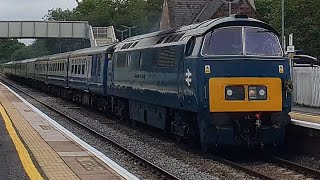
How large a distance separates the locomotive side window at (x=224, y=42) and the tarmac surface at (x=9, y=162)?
4479 millimetres

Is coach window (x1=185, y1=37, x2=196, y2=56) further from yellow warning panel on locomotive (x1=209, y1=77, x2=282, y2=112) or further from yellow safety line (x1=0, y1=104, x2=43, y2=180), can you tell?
yellow safety line (x1=0, y1=104, x2=43, y2=180)

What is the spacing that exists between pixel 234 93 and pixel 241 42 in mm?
1215

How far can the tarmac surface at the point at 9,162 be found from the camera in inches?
392

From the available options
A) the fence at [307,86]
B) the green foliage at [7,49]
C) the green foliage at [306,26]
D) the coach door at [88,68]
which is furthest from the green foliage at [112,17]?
the fence at [307,86]

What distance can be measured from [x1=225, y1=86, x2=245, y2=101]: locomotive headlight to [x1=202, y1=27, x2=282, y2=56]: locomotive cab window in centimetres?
81

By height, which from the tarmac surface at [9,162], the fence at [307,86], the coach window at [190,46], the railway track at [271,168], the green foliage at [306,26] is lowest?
the railway track at [271,168]

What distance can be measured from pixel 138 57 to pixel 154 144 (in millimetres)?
3151

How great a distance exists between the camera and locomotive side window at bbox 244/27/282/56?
12648 millimetres

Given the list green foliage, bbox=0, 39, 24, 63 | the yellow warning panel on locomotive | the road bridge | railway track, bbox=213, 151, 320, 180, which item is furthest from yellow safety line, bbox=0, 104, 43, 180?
green foliage, bbox=0, 39, 24, 63

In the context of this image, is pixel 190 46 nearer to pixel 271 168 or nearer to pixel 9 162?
pixel 271 168

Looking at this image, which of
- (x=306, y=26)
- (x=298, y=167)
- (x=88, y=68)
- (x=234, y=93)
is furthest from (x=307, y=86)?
(x=306, y=26)

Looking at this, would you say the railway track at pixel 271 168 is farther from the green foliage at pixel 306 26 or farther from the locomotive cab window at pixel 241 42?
the green foliage at pixel 306 26

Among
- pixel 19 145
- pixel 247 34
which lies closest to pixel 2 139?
pixel 19 145

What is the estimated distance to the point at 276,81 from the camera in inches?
489
